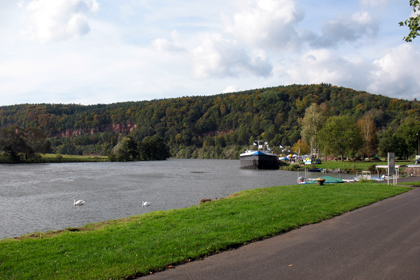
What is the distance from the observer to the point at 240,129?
185750 mm

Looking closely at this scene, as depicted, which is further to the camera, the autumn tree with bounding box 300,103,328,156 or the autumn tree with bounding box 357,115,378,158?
the autumn tree with bounding box 300,103,328,156

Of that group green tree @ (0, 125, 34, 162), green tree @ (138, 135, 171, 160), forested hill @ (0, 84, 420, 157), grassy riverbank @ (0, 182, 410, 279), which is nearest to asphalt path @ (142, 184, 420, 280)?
grassy riverbank @ (0, 182, 410, 279)

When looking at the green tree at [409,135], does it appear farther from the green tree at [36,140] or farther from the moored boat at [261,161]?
the green tree at [36,140]

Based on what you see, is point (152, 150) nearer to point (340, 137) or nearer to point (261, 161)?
point (261, 161)

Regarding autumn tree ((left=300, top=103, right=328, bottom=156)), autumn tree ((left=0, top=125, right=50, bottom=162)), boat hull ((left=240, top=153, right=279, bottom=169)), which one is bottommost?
boat hull ((left=240, top=153, right=279, bottom=169))

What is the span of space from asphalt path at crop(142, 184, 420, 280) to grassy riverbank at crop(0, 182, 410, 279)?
1.67 ft

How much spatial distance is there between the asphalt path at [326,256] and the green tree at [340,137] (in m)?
67.2

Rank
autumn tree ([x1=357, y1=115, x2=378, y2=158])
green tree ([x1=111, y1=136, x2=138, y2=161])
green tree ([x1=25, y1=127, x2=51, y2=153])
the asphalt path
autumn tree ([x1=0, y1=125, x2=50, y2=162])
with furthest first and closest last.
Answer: green tree ([x1=111, y1=136, x2=138, y2=161])
green tree ([x1=25, y1=127, x2=51, y2=153])
autumn tree ([x1=0, y1=125, x2=50, y2=162])
autumn tree ([x1=357, y1=115, x2=378, y2=158])
the asphalt path

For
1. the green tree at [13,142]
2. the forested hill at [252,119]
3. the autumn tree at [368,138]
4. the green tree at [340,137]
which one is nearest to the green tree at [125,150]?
the green tree at [13,142]

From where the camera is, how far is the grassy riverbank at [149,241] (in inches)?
292

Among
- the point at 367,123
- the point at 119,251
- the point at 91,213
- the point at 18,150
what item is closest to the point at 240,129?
the point at 367,123

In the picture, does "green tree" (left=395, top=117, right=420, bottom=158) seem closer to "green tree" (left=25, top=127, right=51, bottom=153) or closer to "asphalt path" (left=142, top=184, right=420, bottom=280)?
"asphalt path" (left=142, top=184, right=420, bottom=280)

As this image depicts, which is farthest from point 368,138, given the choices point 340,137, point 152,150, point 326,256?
point 326,256

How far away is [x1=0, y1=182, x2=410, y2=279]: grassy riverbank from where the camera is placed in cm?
742
